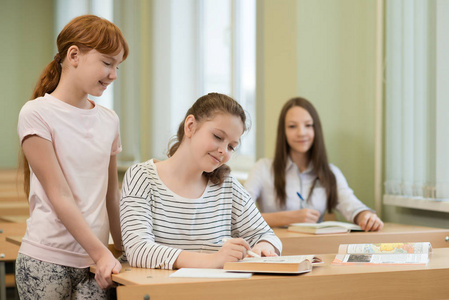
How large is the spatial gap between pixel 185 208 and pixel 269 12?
201cm

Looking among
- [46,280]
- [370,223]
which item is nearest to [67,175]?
[46,280]

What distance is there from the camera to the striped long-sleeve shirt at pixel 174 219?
1.68 meters

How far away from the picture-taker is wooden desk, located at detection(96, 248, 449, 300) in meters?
1.43

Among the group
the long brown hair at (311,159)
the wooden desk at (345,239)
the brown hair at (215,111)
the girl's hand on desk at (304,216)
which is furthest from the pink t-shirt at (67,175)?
the long brown hair at (311,159)

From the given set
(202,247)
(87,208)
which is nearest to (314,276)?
(202,247)

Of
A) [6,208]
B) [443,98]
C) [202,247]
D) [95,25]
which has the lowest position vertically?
[6,208]

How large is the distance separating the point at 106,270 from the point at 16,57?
441 centimetres

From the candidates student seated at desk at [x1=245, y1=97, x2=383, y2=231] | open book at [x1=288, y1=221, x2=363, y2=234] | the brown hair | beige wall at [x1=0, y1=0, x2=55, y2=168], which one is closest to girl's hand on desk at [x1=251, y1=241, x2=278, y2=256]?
the brown hair

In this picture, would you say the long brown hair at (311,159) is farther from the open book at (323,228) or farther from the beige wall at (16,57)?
the beige wall at (16,57)

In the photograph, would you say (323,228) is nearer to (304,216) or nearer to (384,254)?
(304,216)

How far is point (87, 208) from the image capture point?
1.76 m

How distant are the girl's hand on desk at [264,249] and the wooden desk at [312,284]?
19 centimetres

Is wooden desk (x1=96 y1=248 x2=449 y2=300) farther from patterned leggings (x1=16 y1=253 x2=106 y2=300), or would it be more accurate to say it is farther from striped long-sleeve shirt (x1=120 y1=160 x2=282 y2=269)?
patterned leggings (x1=16 y1=253 x2=106 y2=300)

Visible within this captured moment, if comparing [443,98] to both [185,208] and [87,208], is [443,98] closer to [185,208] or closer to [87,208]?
[185,208]
